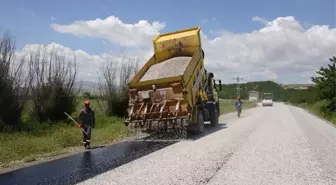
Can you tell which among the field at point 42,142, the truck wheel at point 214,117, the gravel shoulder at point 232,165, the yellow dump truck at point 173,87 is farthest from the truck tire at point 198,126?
the field at point 42,142

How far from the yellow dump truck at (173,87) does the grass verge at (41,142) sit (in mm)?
1524

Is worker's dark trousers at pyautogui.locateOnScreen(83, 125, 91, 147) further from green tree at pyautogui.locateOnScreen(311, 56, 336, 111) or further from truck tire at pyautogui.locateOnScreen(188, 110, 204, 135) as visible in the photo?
green tree at pyautogui.locateOnScreen(311, 56, 336, 111)

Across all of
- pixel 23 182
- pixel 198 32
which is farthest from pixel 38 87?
pixel 23 182

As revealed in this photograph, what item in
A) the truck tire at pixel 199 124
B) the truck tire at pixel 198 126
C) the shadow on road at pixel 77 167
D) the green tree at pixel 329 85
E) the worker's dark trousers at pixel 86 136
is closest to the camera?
the shadow on road at pixel 77 167

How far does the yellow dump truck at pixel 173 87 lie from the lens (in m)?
11.8

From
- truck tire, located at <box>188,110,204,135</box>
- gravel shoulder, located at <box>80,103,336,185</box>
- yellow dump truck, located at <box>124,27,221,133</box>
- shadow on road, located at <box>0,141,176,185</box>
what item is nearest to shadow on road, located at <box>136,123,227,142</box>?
truck tire, located at <box>188,110,204,135</box>

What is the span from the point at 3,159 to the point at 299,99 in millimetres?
70721

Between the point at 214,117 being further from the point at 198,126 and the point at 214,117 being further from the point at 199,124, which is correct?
the point at 198,126

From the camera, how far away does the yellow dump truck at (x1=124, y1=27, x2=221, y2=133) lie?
11.8 meters

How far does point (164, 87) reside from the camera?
1221 cm

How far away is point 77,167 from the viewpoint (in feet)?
24.9

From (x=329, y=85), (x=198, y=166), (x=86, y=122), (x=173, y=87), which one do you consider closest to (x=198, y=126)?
(x=173, y=87)

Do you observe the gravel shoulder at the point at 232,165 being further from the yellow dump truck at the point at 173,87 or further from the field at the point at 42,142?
the field at the point at 42,142

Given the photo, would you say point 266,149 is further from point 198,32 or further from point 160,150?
point 198,32
